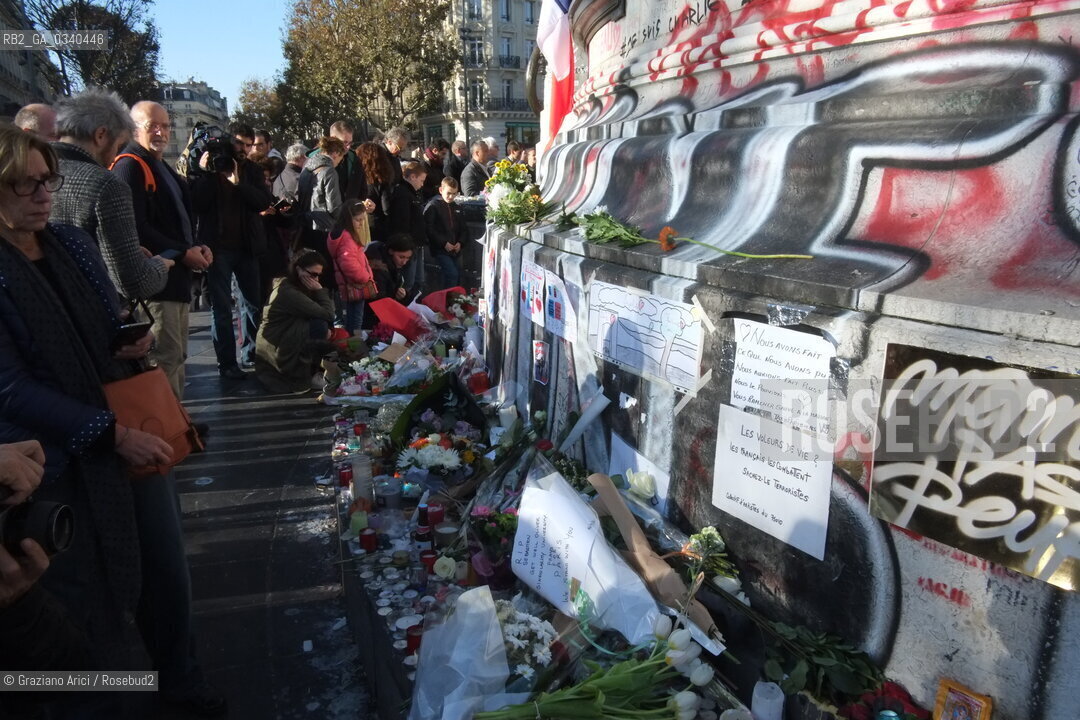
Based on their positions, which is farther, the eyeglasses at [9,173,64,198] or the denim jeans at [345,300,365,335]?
the denim jeans at [345,300,365,335]

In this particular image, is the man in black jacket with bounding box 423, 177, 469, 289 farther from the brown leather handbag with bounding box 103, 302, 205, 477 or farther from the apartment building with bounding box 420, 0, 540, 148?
the apartment building with bounding box 420, 0, 540, 148

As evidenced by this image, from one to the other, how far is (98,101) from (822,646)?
396cm

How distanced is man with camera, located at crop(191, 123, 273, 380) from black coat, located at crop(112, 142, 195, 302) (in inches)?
57.4

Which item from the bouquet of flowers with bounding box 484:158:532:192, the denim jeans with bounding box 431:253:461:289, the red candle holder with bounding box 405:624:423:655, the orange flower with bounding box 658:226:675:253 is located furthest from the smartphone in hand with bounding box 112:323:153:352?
the denim jeans with bounding box 431:253:461:289

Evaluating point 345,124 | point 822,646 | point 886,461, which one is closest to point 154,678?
point 822,646

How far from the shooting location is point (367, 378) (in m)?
6.14

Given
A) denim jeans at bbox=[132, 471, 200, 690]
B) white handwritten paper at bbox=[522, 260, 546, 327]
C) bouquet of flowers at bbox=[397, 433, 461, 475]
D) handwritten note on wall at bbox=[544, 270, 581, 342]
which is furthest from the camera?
bouquet of flowers at bbox=[397, 433, 461, 475]

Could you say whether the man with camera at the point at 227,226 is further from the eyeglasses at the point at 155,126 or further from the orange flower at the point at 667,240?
the orange flower at the point at 667,240

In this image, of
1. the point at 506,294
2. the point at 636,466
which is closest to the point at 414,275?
the point at 506,294

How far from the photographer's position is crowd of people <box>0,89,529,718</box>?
2.12 m

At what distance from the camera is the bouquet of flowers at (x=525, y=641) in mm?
2430

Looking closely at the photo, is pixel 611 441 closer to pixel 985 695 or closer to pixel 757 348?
pixel 757 348

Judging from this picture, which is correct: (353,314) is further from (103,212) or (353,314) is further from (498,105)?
(498,105)

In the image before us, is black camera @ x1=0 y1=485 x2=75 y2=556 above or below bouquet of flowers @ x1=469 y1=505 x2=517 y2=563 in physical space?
above
